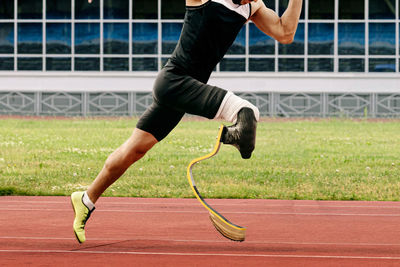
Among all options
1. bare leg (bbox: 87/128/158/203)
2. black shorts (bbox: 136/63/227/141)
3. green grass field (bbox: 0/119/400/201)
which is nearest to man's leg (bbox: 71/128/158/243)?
bare leg (bbox: 87/128/158/203)

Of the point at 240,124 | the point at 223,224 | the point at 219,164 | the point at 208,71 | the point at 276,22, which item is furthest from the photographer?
the point at 219,164

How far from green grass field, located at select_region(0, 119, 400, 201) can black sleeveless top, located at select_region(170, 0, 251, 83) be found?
17.6ft

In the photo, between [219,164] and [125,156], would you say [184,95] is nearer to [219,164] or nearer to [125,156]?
[125,156]

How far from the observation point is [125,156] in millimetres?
6465

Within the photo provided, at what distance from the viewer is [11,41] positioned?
3647 centimetres

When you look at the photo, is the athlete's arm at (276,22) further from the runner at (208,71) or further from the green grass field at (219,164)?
the green grass field at (219,164)

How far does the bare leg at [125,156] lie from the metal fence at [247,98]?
91.3ft

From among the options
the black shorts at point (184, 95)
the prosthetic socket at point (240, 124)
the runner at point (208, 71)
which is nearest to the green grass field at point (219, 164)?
the runner at point (208, 71)

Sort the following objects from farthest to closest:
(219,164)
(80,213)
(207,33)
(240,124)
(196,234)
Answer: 1. (219,164)
2. (196,234)
3. (80,213)
4. (207,33)
5. (240,124)

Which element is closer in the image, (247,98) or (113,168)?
(113,168)

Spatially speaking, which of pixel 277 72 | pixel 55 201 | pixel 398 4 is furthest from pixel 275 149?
pixel 398 4

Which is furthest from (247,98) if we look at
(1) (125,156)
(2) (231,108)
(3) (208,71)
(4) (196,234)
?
(2) (231,108)

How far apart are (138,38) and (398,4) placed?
430 inches

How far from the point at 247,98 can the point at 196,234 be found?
2695cm
